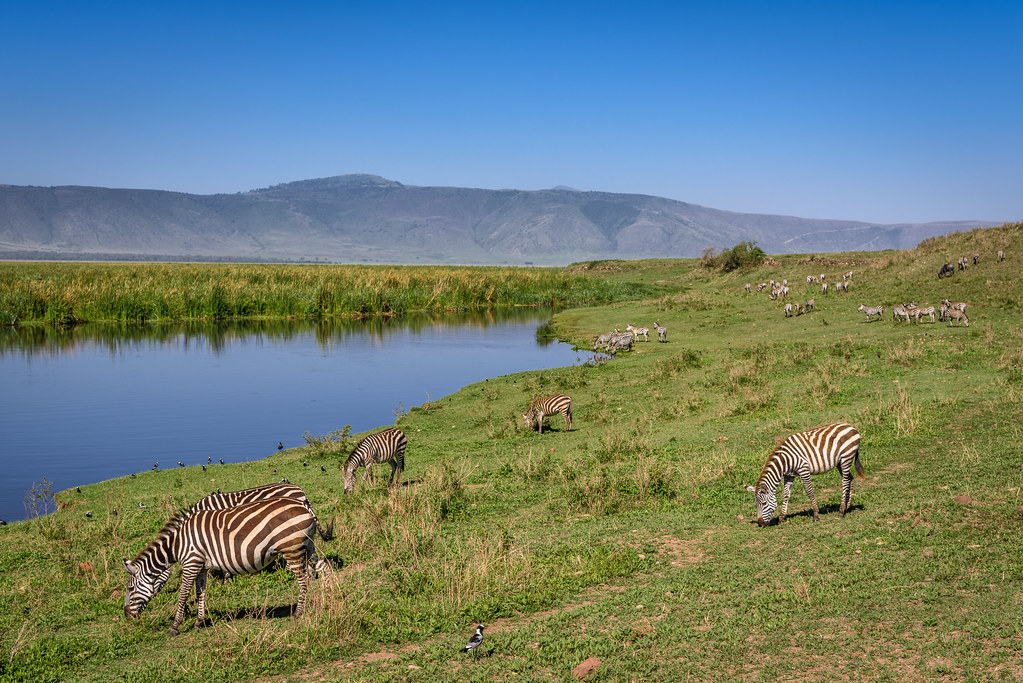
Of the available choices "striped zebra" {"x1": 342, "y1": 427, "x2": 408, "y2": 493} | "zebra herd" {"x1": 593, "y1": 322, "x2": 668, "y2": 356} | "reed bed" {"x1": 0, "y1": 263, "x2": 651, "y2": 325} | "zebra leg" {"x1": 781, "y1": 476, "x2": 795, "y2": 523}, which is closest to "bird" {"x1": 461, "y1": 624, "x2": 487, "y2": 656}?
"zebra leg" {"x1": 781, "y1": 476, "x2": 795, "y2": 523}

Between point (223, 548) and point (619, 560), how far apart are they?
4815mm

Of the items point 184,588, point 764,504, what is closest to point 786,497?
point 764,504

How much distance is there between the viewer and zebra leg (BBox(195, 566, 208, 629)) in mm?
9789

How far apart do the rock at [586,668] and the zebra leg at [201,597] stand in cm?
464

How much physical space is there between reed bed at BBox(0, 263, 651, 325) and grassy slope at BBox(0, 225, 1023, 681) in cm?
3811

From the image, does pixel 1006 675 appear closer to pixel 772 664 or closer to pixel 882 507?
pixel 772 664

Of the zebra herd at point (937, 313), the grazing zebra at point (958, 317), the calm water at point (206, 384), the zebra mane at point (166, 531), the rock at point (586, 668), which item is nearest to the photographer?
the rock at point (586, 668)

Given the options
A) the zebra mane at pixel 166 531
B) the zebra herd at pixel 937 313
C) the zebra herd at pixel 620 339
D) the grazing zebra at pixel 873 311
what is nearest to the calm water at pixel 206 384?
the zebra herd at pixel 620 339

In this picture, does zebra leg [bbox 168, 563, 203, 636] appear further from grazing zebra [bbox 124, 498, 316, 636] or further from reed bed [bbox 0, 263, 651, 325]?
reed bed [bbox 0, 263, 651, 325]

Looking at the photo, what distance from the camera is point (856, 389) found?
66.9 feet

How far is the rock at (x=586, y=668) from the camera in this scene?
25.5ft

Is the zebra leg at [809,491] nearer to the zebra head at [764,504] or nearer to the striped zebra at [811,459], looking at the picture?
the striped zebra at [811,459]

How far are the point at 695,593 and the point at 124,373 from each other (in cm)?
3096

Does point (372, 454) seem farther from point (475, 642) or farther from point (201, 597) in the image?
point (475, 642)
